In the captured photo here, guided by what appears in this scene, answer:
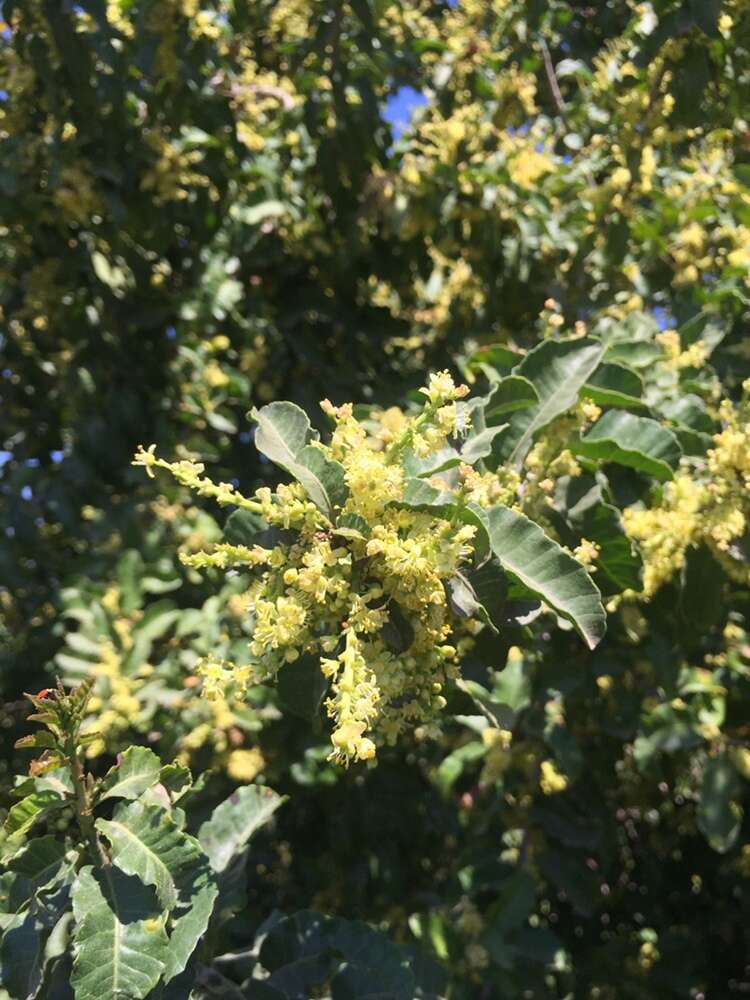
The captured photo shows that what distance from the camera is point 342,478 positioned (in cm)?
118

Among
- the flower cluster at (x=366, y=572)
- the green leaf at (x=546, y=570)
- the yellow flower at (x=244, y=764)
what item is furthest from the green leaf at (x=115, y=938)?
the yellow flower at (x=244, y=764)

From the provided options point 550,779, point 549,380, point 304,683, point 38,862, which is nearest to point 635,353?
point 549,380

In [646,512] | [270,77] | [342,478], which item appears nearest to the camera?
[342,478]

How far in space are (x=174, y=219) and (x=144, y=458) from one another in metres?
1.73

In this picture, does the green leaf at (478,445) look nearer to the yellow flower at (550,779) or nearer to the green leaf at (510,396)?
the green leaf at (510,396)

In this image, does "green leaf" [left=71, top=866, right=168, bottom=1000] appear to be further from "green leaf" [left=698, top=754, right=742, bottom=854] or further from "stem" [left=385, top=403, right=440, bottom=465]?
"green leaf" [left=698, top=754, right=742, bottom=854]

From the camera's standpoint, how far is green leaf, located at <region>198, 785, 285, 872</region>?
1557mm

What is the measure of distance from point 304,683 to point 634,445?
657mm

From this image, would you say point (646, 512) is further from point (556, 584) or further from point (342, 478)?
point (342, 478)

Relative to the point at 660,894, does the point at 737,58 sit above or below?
above

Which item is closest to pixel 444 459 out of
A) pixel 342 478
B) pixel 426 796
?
pixel 342 478

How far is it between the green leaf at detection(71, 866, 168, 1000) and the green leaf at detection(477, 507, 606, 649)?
1.95 ft

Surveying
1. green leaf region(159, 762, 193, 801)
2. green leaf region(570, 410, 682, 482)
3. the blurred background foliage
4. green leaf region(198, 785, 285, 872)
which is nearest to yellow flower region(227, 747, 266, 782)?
the blurred background foliage

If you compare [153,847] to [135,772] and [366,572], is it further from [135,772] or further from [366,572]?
[366,572]
